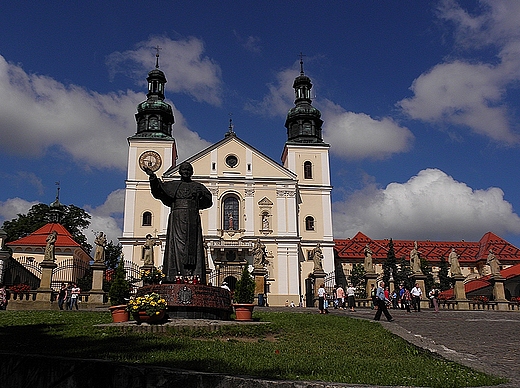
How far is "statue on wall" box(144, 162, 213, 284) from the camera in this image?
36.7 feet

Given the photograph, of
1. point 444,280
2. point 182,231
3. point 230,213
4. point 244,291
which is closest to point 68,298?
point 244,291

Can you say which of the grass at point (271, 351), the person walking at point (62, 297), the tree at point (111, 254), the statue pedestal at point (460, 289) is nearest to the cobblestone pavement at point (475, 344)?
the grass at point (271, 351)

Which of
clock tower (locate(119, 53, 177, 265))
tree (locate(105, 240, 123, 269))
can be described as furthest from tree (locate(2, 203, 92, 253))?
clock tower (locate(119, 53, 177, 265))

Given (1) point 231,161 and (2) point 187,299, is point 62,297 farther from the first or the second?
(1) point 231,161

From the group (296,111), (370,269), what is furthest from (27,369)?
(296,111)

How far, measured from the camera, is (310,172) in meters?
45.9

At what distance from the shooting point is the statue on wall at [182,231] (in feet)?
36.7

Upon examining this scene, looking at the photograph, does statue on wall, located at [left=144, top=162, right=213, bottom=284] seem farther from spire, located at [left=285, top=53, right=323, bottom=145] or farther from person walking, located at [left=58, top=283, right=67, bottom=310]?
spire, located at [left=285, top=53, right=323, bottom=145]

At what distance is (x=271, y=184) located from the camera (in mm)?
43469

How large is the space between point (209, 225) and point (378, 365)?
3510 centimetres

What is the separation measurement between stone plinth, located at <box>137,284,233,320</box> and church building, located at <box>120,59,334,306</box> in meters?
28.8

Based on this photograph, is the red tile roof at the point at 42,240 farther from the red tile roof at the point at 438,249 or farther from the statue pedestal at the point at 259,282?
the red tile roof at the point at 438,249

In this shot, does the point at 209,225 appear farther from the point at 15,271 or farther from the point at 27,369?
the point at 27,369

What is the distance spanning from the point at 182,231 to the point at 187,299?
1622 mm
